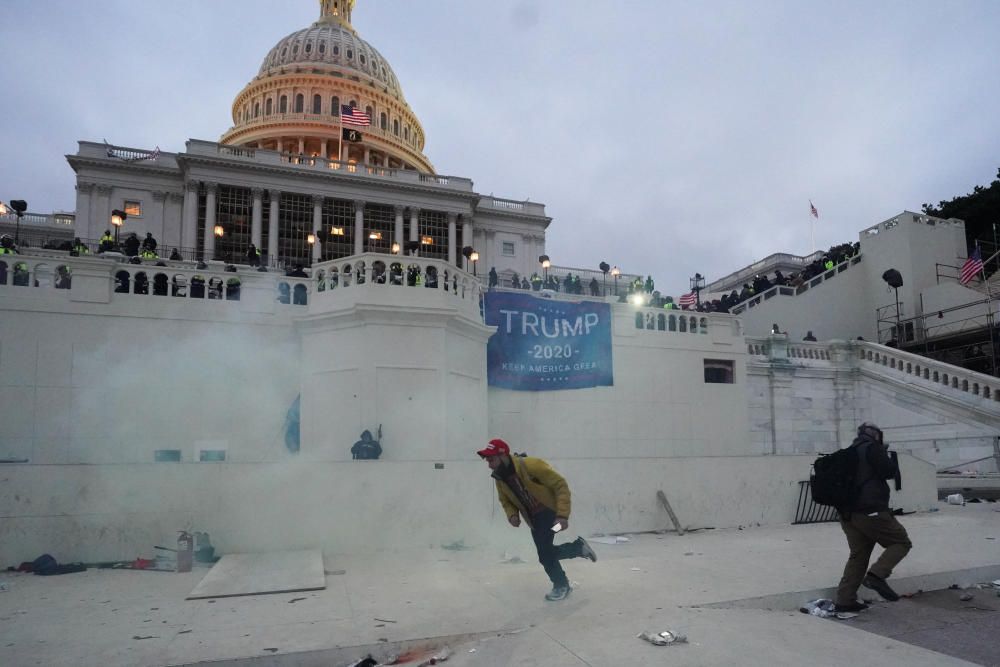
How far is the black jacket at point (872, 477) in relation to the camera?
627 cm

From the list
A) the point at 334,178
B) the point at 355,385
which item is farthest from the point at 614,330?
the point at 334,178

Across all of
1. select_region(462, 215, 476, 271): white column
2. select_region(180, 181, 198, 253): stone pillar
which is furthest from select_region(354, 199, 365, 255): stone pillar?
select_region(180, 181, 198, 253): stone pillar

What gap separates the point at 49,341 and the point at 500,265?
45959 millimetres

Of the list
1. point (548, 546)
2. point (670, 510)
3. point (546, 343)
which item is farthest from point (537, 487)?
point (546, 343)

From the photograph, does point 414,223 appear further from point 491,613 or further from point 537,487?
point 491,613

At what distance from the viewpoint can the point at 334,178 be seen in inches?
2078

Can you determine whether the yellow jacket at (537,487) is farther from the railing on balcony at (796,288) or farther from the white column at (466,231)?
the white column at (466,231)

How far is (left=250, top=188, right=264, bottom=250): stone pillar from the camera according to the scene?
5012cm

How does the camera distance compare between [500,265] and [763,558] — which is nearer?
[763,558]

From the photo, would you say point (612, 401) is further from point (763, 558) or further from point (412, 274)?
point (763, 558)

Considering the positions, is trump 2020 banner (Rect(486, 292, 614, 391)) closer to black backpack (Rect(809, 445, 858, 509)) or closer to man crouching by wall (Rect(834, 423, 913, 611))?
black backpack (Rect(809, 445, 858, 509))

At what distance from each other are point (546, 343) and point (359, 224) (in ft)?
131

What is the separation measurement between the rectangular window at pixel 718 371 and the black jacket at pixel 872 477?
12.0m

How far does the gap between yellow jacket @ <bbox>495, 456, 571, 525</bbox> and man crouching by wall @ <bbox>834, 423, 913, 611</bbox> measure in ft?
8.61
